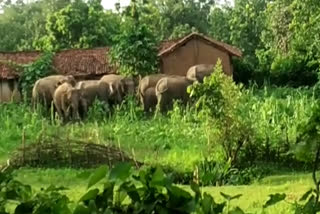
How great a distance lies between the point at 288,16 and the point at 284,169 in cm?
1717

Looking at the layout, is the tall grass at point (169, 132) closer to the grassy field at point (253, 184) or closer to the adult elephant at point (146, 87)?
the grassy field at point (253, 184)

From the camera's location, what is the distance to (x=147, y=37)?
27.1 m

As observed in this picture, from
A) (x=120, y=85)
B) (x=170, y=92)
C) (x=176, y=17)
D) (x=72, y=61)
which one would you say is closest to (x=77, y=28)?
(x=72, y=61)

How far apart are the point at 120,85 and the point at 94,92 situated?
3.99 ft

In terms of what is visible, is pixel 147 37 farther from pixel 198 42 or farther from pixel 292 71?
pixel 292 71

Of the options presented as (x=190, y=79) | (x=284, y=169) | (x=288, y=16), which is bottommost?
(x=284, y=169)

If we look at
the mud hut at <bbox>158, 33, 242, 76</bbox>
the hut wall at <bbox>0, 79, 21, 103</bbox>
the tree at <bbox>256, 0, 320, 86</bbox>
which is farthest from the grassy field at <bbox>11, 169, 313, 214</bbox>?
the mud hut at <bbox>158, 33, 242, 76</bbox>

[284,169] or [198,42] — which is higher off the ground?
[198,42]

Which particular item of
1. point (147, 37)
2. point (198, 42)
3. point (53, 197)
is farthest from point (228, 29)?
point (53, 197)

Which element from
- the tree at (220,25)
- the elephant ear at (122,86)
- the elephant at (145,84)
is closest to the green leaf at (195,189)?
the elephant at (145,84)

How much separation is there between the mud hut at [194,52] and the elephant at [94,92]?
6907 millimetres

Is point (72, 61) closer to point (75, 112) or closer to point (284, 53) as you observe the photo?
point (284, 53)

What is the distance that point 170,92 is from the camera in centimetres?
2219

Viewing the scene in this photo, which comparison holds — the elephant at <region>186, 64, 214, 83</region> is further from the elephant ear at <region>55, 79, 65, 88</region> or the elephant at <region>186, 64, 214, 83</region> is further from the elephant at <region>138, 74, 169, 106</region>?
the elephant ear at <region>55, 79, 65, 88</region>
